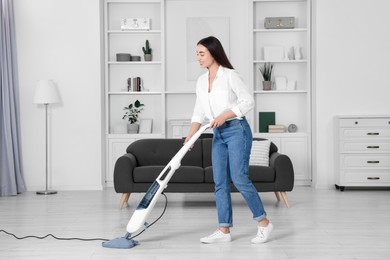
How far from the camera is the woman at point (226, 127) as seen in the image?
4059mm

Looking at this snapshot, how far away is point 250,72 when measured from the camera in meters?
7.83

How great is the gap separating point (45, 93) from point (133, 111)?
3.98ft

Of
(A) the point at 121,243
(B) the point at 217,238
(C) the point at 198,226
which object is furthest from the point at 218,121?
(C) the point at 198,226

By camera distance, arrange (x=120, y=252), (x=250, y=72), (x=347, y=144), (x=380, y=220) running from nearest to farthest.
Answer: (x=120, y=252) < (x=380, y=220) < (x=347, y=144) < (x=250, y=72)

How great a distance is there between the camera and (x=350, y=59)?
7.51 metres

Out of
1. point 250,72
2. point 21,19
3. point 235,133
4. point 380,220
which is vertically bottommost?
point 380,220

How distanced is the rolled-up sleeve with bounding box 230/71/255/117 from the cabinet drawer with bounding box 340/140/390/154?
3.46 metres

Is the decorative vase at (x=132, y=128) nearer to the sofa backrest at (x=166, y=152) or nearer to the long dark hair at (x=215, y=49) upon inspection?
the sofa backrest at (x=166, y=152)

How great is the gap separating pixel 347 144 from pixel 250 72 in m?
1.49

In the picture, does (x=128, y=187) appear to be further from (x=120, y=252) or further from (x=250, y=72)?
(x=250, y=72)

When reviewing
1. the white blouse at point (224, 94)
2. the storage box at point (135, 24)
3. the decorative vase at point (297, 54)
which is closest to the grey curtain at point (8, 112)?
the storage box at point (135, 24)

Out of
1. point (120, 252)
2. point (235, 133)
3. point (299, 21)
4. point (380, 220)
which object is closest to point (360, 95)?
point (299, 21)

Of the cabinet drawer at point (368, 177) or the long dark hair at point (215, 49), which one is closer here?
the long dark hair at point (215, 49)

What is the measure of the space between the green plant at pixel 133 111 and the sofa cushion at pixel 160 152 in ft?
4.71
